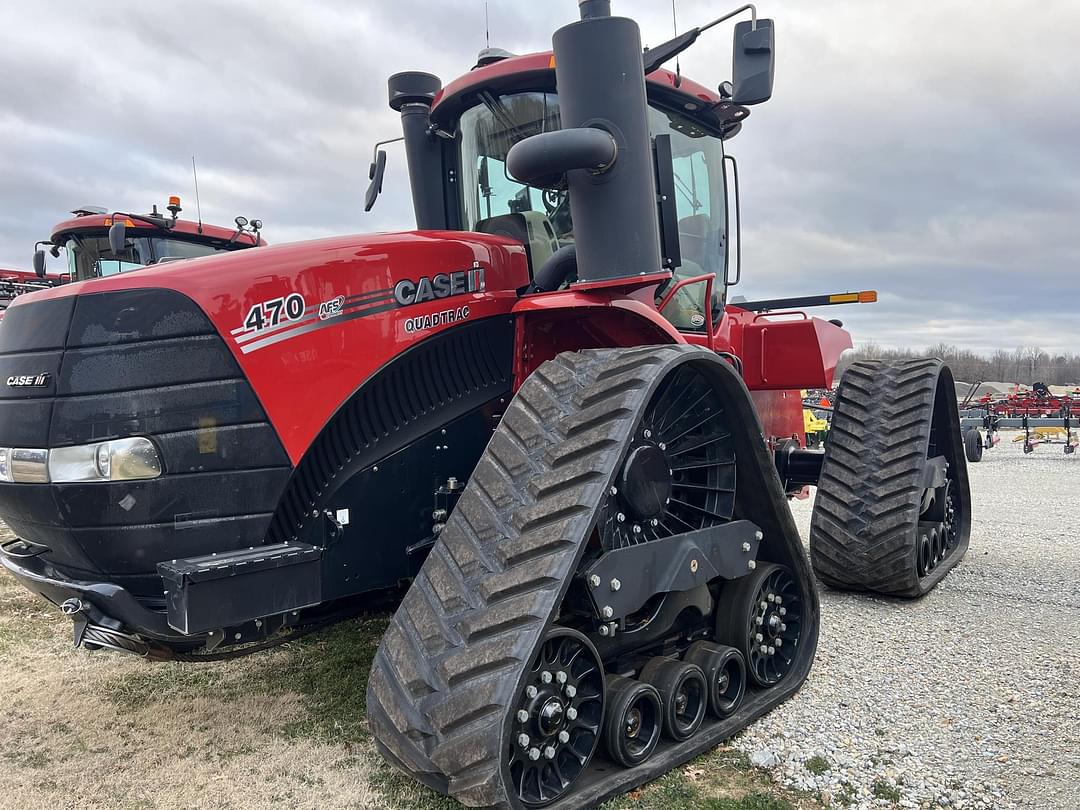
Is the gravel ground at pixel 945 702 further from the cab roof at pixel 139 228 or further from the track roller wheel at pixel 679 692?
the cab roof at pixel 139 228

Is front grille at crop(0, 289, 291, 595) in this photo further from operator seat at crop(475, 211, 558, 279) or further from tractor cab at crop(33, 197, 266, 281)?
tractor cab at crop(33, 197, 266, 281)

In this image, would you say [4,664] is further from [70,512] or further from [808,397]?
[808,397]

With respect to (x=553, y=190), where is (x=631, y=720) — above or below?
below

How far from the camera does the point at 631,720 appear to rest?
9.24 feet

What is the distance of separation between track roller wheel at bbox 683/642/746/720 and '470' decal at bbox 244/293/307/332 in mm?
1940

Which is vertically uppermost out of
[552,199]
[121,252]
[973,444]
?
[121,252]

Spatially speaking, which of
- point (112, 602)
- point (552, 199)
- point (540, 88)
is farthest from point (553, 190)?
point (112, 602)

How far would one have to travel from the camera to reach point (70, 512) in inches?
99.9

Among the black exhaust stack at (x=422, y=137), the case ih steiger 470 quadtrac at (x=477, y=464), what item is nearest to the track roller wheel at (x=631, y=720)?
Result: the case ih steiger 470 quadtrac at (x=477, y=464)

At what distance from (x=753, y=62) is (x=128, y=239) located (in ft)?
28.8

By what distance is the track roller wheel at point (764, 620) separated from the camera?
132 inches

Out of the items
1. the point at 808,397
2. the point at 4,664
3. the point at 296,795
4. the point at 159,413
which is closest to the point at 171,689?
the point at 4,664

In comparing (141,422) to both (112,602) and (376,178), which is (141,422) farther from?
(376,178)

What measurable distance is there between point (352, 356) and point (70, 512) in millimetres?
998
